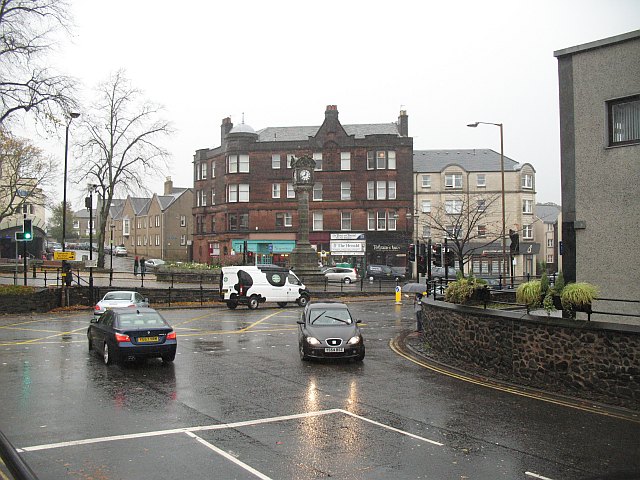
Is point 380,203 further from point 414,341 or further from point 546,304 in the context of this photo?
point 546,304

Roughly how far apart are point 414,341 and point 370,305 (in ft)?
50.8

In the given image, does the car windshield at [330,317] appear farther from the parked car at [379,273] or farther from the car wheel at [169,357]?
the parked car at [379,273]

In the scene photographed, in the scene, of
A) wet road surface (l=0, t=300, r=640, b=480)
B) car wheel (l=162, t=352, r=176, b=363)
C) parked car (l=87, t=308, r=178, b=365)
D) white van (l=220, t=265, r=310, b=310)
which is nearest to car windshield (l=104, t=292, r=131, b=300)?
white van (l=220, t=265, r=310, b=310)

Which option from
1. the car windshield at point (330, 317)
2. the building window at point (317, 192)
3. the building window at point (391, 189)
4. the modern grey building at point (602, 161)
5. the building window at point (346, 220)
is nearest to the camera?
the modern grey building at point (602, 161)

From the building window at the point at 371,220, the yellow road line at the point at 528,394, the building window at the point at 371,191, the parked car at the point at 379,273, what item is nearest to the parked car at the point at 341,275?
the parked car at the point at 379,273

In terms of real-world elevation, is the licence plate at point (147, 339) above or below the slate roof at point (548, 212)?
below

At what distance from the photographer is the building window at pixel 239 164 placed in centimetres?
6544

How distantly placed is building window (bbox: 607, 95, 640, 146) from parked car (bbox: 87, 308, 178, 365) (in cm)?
1193

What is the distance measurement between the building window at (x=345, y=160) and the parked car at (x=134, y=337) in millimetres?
49205

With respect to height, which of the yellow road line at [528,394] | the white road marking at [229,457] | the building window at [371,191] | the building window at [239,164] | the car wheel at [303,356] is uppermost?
the building window at [239,164]

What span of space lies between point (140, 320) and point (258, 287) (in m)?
18.1

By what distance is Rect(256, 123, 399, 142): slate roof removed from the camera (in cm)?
6706

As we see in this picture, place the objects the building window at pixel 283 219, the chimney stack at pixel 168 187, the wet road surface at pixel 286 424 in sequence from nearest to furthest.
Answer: the wet road surface at pixel 286 424, the building window at pixel 283 219, the chimney stack at pixel 168 187

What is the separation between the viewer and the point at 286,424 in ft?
32.6
